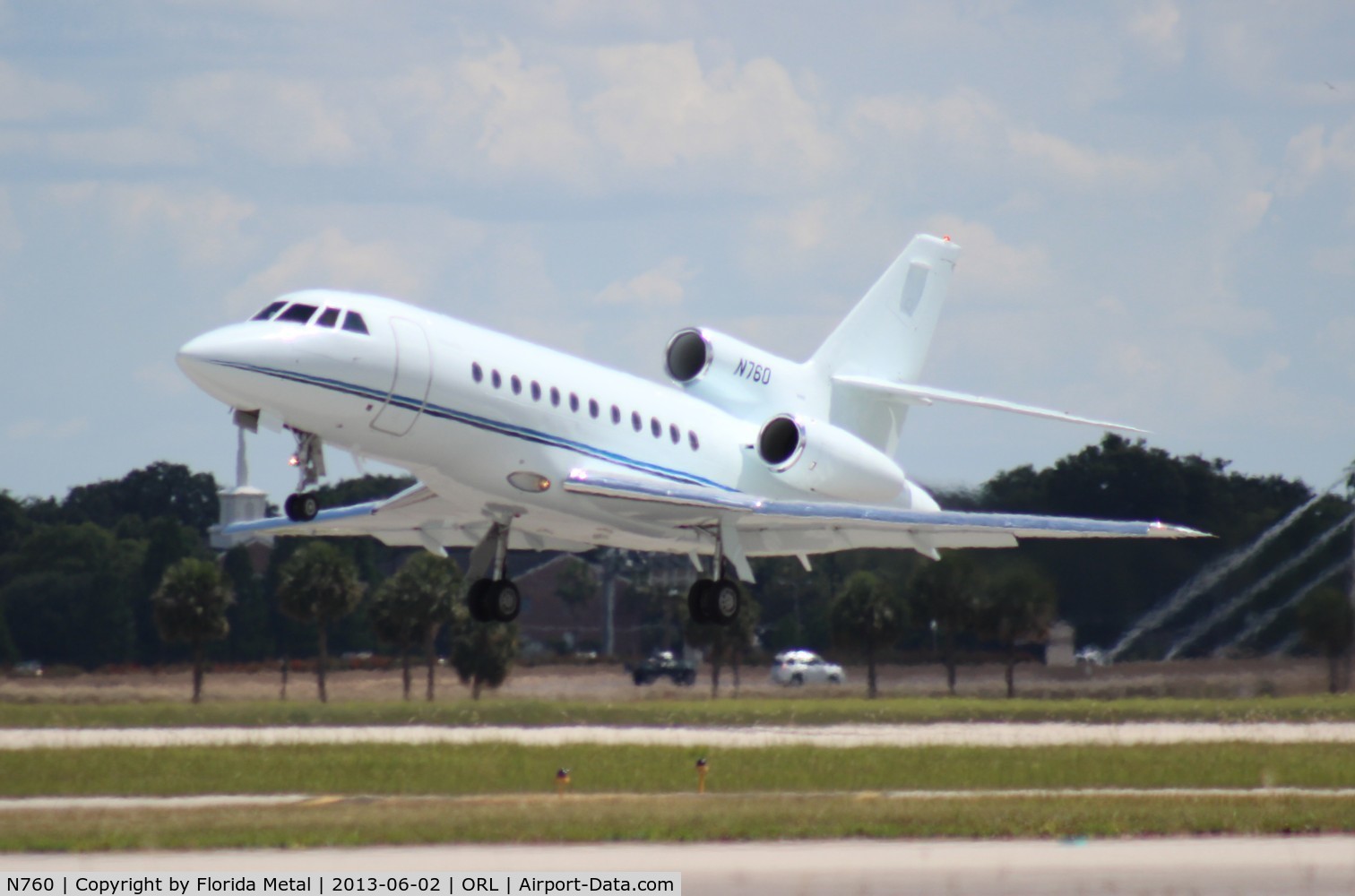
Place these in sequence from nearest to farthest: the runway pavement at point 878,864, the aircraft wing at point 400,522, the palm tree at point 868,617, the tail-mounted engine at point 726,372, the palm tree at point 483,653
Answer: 1. the runway pavement at point 878,864
2. the aircraft wing at point 400,522
3. the tail-mounted engine at point 726,372
4. the palm tree at point 868,617
5. the palm tree at point 483,653

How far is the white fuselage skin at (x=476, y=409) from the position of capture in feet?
68.5

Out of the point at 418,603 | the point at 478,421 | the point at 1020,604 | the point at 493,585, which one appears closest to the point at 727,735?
the point at 1020,604

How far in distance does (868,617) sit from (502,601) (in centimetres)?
1777

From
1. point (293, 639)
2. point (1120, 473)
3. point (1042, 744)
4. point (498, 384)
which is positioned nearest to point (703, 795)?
point (498, 384)

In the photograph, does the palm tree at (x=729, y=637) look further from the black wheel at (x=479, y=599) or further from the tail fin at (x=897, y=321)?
the black wheel at (x=479, y=599)

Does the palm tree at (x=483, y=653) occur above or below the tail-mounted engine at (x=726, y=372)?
below

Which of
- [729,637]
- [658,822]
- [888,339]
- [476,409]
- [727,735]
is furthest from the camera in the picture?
[729,637]

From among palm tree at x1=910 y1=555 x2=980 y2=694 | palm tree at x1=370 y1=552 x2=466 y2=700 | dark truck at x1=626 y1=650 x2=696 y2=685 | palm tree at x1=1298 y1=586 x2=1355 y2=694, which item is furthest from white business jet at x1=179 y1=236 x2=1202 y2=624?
palm tree at x1=370 y1=552 x2=466 y2=700

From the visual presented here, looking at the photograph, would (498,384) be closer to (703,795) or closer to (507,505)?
(507,505)

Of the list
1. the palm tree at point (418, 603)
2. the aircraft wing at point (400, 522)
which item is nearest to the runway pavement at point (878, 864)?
the aircraft wing at point (400, 522)

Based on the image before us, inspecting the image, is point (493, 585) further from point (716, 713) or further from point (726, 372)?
point (716, 713)

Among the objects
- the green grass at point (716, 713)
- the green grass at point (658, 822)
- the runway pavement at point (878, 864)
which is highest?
the green grass at point (716, 713)

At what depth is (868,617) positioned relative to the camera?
41.2m

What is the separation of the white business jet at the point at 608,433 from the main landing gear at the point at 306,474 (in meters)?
0.02
